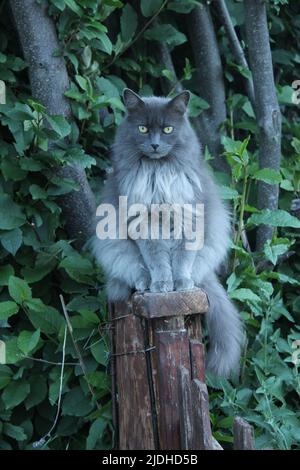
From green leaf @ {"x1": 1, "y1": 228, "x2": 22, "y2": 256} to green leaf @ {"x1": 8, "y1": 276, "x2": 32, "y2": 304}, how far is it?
20 cm

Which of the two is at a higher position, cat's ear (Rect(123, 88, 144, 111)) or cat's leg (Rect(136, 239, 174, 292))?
cat's ear (Rect(123, 88, 144, 111))

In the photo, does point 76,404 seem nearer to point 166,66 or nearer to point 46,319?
point 46,319

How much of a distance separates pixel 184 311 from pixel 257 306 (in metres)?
1.05

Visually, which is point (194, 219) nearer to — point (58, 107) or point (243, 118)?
point (58, 107)

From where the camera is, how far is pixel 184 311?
2.59m

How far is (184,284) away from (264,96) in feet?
4.74

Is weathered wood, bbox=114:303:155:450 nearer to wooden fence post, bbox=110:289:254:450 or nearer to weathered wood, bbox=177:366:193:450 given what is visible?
wooden fence post, bbox=110:289:254:450

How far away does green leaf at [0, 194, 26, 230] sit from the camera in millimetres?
3455

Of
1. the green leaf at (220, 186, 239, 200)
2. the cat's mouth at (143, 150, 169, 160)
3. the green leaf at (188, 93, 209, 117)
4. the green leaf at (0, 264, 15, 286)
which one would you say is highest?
the green leaf at (188, 93, 209, 117)

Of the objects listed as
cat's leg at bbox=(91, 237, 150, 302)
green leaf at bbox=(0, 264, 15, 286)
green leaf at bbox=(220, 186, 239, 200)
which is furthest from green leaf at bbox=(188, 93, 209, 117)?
green leaf at bbox=(0, 264, 15, 286)

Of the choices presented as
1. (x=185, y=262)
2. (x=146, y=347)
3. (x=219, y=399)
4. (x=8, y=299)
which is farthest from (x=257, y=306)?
(x=8, y=299)

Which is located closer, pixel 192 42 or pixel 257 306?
pixel 257 306

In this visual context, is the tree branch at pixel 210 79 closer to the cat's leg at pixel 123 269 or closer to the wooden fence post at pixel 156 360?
the cat's leg at pixel 123 269

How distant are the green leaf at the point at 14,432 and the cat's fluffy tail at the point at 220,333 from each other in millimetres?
1060
